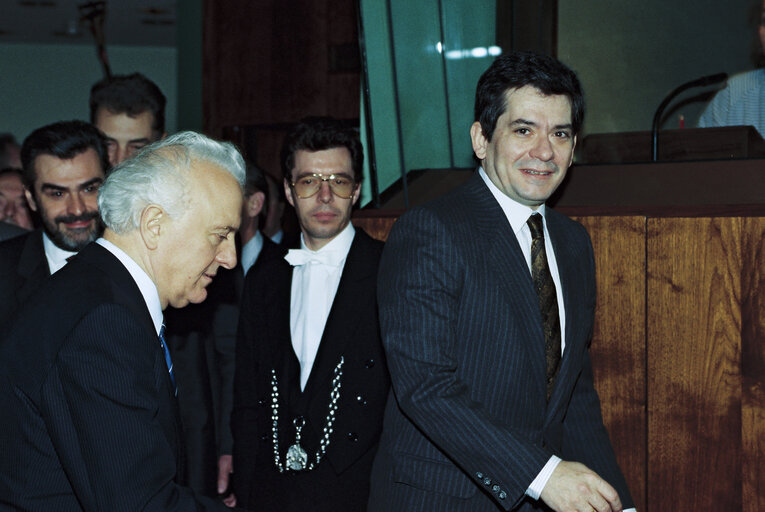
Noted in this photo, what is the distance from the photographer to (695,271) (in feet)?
7.76

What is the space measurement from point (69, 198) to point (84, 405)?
1606 mm

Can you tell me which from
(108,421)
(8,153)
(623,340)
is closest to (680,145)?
(623,340)

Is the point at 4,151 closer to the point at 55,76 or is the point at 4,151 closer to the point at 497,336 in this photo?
the point at 55,76

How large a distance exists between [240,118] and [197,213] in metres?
5.43

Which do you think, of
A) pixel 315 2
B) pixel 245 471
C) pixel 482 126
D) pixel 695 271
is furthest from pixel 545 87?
pixel 315 2

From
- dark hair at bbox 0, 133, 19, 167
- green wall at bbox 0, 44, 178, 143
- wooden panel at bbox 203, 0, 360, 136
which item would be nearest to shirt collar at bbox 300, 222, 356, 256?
wooden panel at bbox 203, 0, 360, 136

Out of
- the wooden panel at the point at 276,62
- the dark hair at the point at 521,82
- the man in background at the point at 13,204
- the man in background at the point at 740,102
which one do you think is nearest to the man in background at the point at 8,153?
the wooden panel at the point at 276,62

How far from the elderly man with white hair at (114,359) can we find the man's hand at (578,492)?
0.65 metres

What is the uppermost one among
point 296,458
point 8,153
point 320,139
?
Answer: point 8,153

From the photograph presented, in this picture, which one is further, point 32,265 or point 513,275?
point 32,265

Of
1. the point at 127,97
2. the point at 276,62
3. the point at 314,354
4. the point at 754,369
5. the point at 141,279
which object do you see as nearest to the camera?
the point at 141,279

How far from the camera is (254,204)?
13.1 ft

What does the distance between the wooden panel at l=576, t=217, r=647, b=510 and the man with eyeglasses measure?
0.70 m

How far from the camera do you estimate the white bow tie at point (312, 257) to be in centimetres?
266
